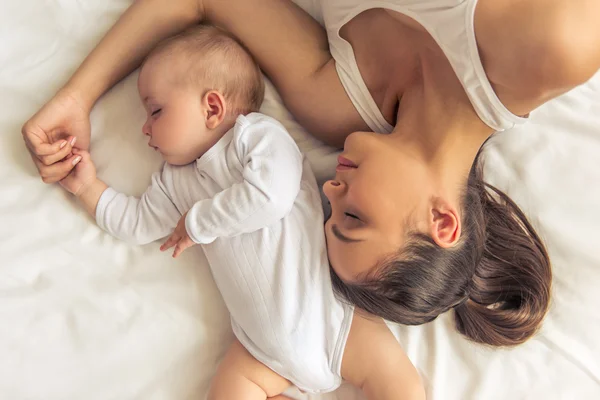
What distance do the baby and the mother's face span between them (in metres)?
0.07

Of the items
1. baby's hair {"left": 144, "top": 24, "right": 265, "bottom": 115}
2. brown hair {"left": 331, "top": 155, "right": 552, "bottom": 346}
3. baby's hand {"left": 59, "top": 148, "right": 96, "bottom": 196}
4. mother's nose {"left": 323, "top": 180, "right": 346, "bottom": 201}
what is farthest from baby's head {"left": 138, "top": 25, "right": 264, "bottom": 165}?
brown hair {"left": 331, "top": 155, "right": 552, "bottom": 346}

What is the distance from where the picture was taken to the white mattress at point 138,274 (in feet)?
3.16

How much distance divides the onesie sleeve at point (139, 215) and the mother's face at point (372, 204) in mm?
310

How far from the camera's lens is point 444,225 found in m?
0.86

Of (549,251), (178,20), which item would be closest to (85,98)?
(178,20)

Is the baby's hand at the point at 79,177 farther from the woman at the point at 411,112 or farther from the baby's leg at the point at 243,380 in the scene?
the baby's leg at the point at 243,380

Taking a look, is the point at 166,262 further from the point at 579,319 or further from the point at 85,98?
the point at 579,319

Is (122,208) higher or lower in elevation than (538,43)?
lower

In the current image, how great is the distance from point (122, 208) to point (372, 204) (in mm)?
481

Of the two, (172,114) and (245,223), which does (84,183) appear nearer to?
(172,114)

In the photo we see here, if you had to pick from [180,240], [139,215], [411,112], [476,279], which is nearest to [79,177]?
[139,215]

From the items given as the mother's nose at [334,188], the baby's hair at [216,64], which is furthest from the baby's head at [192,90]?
the mother's nose at [334,188]

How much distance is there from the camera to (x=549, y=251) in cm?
108

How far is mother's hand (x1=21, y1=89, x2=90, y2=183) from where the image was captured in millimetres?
985
